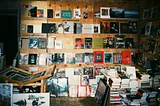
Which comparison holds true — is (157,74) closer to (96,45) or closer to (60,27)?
(96,45)

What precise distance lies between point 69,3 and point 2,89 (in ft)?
9.62

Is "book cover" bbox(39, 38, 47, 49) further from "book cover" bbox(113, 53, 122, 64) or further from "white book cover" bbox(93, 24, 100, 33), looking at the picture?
"book cover" bbox(113, 53, 122, 64)

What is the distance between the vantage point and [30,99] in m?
3.39

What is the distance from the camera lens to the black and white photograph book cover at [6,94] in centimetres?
328

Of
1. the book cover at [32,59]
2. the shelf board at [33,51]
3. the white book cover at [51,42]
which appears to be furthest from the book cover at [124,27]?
the book cover at [32,59]

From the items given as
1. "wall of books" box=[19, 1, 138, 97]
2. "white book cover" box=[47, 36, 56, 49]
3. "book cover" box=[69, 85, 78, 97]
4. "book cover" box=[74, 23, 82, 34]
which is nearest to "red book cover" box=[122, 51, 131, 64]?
"wall of books" box=[19, 1, 138, 97]

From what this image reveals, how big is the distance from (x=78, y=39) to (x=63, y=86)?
1.15 meters

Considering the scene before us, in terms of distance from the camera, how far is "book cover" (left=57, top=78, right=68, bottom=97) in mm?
5414

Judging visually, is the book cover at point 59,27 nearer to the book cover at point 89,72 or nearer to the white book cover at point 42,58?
the white book cover at point 42,58

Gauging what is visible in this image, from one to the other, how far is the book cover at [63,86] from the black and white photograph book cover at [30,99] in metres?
1.97

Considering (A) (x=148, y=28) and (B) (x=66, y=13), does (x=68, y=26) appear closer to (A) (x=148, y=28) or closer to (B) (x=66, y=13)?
(B) (x=66, y=13)

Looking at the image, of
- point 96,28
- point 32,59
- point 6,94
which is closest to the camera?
point 6,94

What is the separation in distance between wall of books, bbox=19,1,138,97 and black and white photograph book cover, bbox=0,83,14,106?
2150 mm

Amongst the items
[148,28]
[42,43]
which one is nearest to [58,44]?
[42,43]
